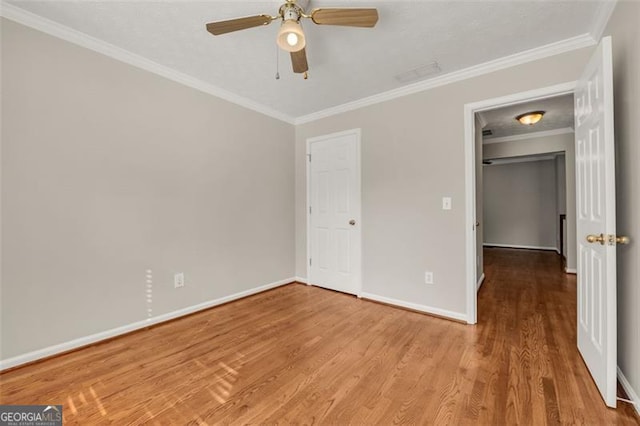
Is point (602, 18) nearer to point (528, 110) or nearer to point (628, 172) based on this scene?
point (628, 172)

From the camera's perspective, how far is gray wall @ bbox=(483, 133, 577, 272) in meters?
4.41

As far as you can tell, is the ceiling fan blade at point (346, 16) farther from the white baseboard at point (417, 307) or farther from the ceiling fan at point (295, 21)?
the white baseboard at point (417, 307)

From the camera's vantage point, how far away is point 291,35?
1.58 m

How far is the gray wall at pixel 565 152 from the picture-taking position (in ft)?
14.5

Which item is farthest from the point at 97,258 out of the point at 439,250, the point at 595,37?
the point at 595,37

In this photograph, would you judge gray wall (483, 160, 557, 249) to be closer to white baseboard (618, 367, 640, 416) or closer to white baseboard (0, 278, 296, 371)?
white baseboard (618, 367, 640, 416)

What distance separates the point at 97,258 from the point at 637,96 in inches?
150

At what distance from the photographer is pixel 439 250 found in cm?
286

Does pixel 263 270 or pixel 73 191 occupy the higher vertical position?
pixel 73 191

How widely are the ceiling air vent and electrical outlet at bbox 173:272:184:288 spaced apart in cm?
302

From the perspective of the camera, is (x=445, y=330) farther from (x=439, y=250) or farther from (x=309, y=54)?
(x=309, y=54)

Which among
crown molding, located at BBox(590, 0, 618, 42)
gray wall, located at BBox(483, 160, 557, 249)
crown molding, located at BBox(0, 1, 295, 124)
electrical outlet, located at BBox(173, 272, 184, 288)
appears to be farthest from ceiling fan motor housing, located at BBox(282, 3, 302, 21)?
gray wall, located at BBox(483, 160, 557, 249)

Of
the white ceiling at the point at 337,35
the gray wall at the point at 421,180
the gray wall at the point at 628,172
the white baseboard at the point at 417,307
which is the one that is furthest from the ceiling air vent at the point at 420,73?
the white baseboard at the point at 417,307

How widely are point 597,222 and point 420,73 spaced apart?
76.1 inches
